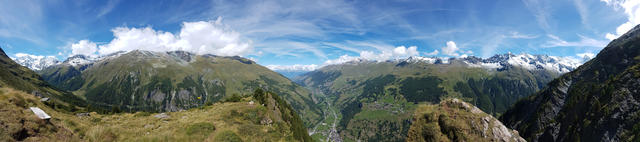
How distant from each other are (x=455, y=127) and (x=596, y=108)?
3159 inches

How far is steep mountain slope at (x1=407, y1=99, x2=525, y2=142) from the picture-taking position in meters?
15.4

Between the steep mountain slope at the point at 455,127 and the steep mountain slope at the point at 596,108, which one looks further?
the steep mountain slope at the point at 596,108

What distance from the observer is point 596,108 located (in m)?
59.7

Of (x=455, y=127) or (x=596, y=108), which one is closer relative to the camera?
(x=455, y=127)

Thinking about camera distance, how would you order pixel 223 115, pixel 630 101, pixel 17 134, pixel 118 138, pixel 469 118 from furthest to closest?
pixel 630 101, pixel 223 115, pixel 469 118, pixel 118 138, pixel 17 134

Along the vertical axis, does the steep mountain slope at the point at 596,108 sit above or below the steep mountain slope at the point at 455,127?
below

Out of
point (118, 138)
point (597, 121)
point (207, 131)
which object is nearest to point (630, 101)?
point (597, 121)

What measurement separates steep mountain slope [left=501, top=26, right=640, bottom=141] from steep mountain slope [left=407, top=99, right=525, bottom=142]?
43.0 metres

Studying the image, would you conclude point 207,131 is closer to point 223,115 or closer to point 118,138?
point 118,138

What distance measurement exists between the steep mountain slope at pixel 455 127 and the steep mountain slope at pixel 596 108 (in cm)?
4299

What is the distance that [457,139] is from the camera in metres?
15.2

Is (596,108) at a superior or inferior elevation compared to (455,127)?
inferior

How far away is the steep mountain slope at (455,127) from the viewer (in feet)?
50.5

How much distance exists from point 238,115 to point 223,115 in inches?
109
